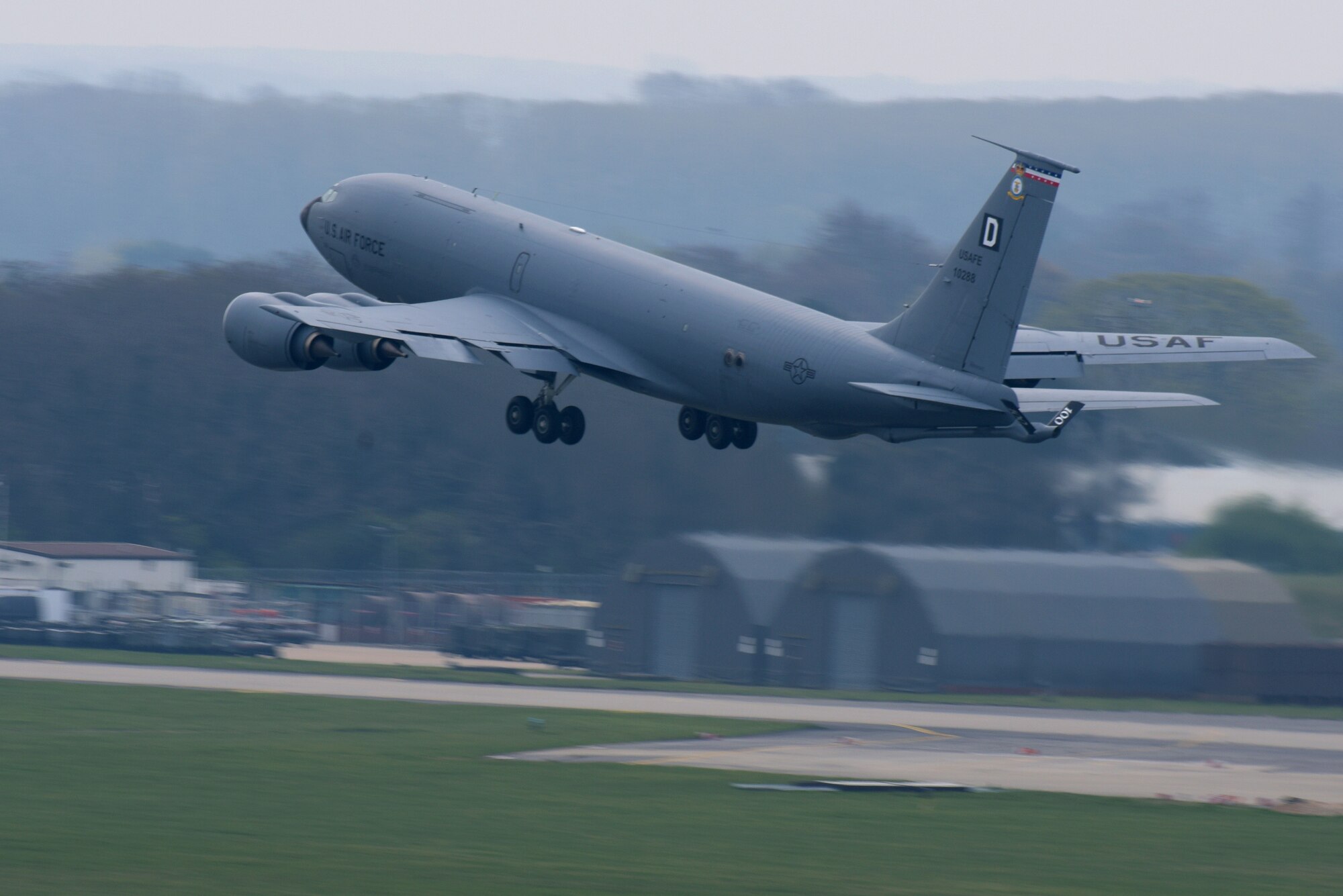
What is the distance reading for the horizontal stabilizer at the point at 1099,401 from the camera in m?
36.9

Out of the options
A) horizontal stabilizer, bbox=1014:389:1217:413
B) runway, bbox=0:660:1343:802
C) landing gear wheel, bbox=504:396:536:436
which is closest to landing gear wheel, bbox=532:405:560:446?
landing gear wheel, bbox=504:396:536:436

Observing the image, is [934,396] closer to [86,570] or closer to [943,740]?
[943,740]

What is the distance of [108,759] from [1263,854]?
1092 inches

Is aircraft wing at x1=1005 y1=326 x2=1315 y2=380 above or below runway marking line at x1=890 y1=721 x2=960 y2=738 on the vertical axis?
above

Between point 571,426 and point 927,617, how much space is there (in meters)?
31.7

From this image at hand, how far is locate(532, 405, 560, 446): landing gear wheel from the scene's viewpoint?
143 feet

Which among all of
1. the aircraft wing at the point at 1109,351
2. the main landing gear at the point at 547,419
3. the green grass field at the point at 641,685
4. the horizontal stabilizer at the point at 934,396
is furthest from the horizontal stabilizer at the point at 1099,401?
the green grass field at the point at 641,685

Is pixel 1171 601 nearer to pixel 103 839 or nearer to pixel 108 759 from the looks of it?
pixel 108 759

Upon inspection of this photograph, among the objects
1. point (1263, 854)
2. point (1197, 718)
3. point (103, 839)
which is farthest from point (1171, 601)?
point (103, 839)

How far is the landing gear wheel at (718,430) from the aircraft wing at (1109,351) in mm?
6715

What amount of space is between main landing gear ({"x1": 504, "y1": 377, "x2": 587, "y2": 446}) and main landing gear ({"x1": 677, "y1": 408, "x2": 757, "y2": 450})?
2.60 metres

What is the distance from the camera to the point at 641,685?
245ft

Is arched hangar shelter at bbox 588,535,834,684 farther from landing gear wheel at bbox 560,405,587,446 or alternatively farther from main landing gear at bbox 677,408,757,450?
landing gear wheel at bbox 560,405,587,446

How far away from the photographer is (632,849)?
33.0 metres
